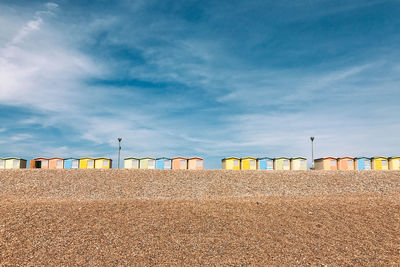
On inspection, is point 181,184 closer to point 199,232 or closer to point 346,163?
point 199,232

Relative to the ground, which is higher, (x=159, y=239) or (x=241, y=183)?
(x=241, y=183)

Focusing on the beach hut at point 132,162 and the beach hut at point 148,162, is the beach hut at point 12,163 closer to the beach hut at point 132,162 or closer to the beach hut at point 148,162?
the beach hut at point 132,162

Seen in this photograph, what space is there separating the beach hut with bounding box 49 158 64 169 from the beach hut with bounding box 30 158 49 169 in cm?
61

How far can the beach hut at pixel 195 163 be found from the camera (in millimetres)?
36397

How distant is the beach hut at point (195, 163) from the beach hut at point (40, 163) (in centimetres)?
1767

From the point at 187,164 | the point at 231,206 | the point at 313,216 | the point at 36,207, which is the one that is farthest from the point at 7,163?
the point at 313,216

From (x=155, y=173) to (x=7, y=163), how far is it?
23.0 m

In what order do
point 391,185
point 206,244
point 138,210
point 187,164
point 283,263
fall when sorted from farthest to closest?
point 187,164
point 391,185
point 138,210
point 206,244
point 283,263

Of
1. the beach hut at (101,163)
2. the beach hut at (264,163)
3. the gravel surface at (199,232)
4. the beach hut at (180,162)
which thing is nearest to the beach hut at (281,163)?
the beach hut at (264,163)

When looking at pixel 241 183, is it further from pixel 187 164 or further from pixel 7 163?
pixel 7 163

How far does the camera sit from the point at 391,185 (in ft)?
73.9

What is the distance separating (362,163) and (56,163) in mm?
36786

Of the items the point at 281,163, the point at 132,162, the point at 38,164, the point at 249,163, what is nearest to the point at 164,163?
the point at 132,162

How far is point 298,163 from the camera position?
121 feet
